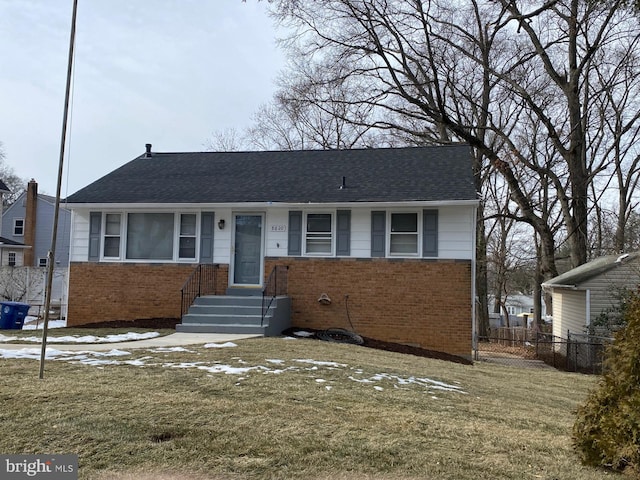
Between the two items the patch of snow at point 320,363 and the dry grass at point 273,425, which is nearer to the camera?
the dry grass at point 273,425

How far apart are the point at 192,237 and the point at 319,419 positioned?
9.87m

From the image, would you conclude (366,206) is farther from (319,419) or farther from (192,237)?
(319,419)

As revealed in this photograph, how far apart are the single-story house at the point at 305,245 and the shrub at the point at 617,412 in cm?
824

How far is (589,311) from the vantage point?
54.7ft

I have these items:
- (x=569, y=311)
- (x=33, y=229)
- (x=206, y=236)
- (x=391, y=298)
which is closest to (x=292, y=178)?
(x=206, y=236)

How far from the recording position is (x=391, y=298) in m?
12.8

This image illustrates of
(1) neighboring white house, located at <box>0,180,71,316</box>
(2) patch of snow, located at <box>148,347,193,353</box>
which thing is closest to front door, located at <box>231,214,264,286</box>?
(2) patch of snow, located at <box>148,347,193,353</box>

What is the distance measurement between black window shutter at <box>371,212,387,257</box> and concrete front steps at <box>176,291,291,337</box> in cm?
247

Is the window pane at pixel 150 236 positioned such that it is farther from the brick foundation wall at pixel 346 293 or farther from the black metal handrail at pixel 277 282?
the black metal handrail at pixel 277 282

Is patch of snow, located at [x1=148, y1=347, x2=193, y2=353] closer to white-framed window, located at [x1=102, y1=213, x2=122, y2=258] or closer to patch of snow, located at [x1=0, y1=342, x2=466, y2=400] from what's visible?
patch of snow, located at [x1=0, y1=342, x2=466, y2=400]

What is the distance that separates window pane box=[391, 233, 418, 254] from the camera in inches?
508

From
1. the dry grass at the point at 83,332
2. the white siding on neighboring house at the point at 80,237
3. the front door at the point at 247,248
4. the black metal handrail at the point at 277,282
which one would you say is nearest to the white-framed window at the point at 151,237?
the white siding on neighboring house at the point at 80,237

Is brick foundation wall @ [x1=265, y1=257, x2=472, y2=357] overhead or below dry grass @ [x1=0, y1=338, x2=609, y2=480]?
overhead

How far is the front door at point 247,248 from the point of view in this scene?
543 inches
